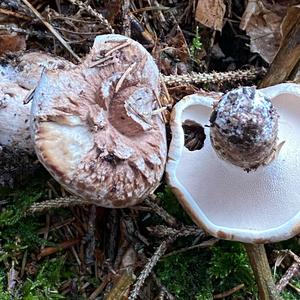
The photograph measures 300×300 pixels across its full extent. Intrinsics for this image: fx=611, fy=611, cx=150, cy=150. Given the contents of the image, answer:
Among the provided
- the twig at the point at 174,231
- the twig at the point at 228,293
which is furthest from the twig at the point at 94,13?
the twig at the point at 228,293

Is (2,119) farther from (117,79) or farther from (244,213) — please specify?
(244,213)

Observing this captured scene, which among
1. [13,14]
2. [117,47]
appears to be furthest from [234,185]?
[13,14]

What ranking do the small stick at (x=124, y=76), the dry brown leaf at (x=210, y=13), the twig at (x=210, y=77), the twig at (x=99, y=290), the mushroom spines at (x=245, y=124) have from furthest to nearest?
the dry brown leaf at (x=210, y=13) < the twig at (x=210, y=77) < the twig at (x=99, y=290) < the small stick at (x=124, y=76) < the mushroom spines at (x=245, y=124)

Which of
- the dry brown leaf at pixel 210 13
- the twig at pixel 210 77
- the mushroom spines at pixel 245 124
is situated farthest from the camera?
the dry brown leaf at pixel 210 13

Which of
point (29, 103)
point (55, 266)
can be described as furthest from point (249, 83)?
point (55, 266)

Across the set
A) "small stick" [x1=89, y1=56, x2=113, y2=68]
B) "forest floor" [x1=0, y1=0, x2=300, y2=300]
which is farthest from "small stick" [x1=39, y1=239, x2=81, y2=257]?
"small stick" [x1=89, y1=56, x2=113, y2=68]

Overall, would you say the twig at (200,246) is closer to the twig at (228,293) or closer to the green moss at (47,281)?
the twig at (228,293)

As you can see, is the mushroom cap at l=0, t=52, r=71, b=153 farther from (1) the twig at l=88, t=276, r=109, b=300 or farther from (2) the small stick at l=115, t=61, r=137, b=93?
(1) the twig at l=88, t=276, r=109, b=300
